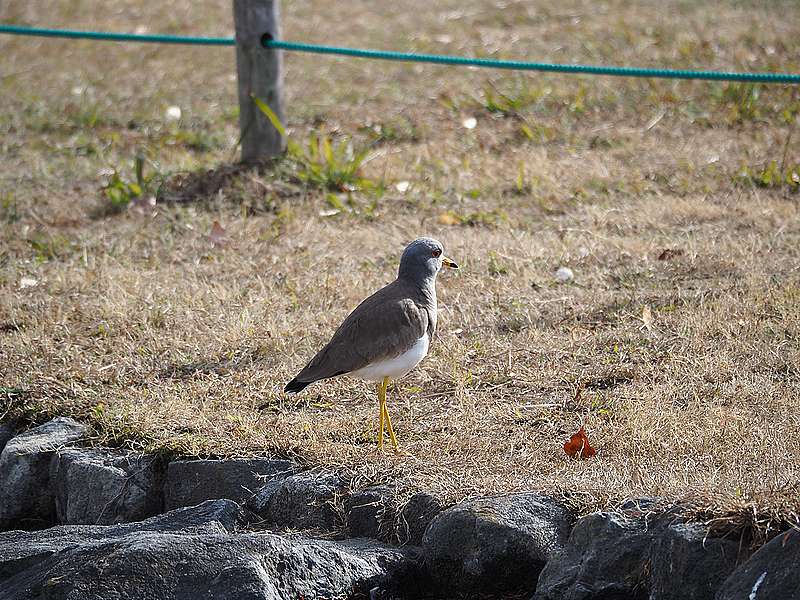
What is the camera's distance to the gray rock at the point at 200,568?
321cm

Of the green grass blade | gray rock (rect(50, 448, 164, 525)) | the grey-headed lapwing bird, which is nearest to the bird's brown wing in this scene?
the grey-headed lapwing bird

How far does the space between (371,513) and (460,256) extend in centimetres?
245

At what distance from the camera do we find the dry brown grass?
163 inches

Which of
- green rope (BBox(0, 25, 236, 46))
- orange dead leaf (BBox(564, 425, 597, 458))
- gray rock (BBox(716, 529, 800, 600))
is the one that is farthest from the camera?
green rope (BBox(0, 25, 236, 46))

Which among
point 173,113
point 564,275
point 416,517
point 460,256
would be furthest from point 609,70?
point 173,113

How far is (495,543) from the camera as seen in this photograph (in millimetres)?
3432

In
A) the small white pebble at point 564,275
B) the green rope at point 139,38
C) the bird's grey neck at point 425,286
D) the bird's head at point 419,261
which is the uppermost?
the green rope at point 139,38

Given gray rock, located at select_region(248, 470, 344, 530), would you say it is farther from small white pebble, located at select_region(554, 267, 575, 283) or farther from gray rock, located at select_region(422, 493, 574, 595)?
small white pebble, located at select_region(554, 267, 575, 283)

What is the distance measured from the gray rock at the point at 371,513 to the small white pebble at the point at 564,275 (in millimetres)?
2152

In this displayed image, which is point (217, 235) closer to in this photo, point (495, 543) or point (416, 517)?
point (416, 517)

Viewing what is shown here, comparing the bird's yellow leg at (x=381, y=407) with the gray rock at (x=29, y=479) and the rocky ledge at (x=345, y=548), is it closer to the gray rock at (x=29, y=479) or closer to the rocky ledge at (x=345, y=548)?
the rocky ledge at (x=345, y=548)

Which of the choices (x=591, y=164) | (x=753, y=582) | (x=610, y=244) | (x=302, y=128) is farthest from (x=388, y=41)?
(x=753, y=582)

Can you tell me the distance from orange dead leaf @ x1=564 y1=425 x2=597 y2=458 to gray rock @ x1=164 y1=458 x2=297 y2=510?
3.34 ft

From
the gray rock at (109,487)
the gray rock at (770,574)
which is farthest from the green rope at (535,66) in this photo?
the gray rock at (770,574)
